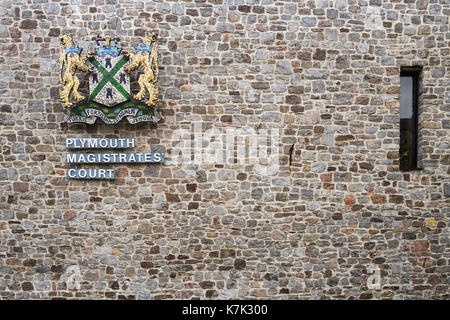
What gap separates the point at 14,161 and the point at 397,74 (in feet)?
24.4

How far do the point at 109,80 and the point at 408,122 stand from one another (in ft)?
18.9

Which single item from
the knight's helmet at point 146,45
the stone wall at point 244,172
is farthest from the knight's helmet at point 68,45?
the knight's helmet at point 146,45

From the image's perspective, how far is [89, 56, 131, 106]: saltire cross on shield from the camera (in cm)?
571

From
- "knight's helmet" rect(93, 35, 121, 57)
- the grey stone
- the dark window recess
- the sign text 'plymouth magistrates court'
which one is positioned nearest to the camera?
"knight's helmet" rect(93, 35, 121, 57)

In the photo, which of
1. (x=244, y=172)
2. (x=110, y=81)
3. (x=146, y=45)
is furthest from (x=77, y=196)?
(x=244, y=172)

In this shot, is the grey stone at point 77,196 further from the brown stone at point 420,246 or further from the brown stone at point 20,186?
the brown stone at point 420,246

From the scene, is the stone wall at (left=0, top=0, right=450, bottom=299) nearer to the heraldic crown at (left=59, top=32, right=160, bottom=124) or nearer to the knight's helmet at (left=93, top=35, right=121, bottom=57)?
the heraldic crown at (left=59, top=32, right=160, bottom=124)

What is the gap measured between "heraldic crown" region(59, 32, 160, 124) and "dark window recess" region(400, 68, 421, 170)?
481cm

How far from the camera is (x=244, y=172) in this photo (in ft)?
19.7

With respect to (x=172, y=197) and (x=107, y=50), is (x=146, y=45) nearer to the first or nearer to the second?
(x=107, y=50)

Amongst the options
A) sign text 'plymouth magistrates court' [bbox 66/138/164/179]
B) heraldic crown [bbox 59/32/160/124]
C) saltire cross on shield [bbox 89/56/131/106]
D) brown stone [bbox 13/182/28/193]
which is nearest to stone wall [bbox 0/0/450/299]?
brown stone [bbox 13/182/28/193]

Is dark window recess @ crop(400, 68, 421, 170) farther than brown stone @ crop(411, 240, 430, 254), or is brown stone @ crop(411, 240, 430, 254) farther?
dark window recess @ crop(400, 68, 421, 170)

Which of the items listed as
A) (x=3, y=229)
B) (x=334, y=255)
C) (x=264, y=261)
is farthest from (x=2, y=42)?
(x=334, y=255)

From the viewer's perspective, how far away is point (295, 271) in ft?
19.8
